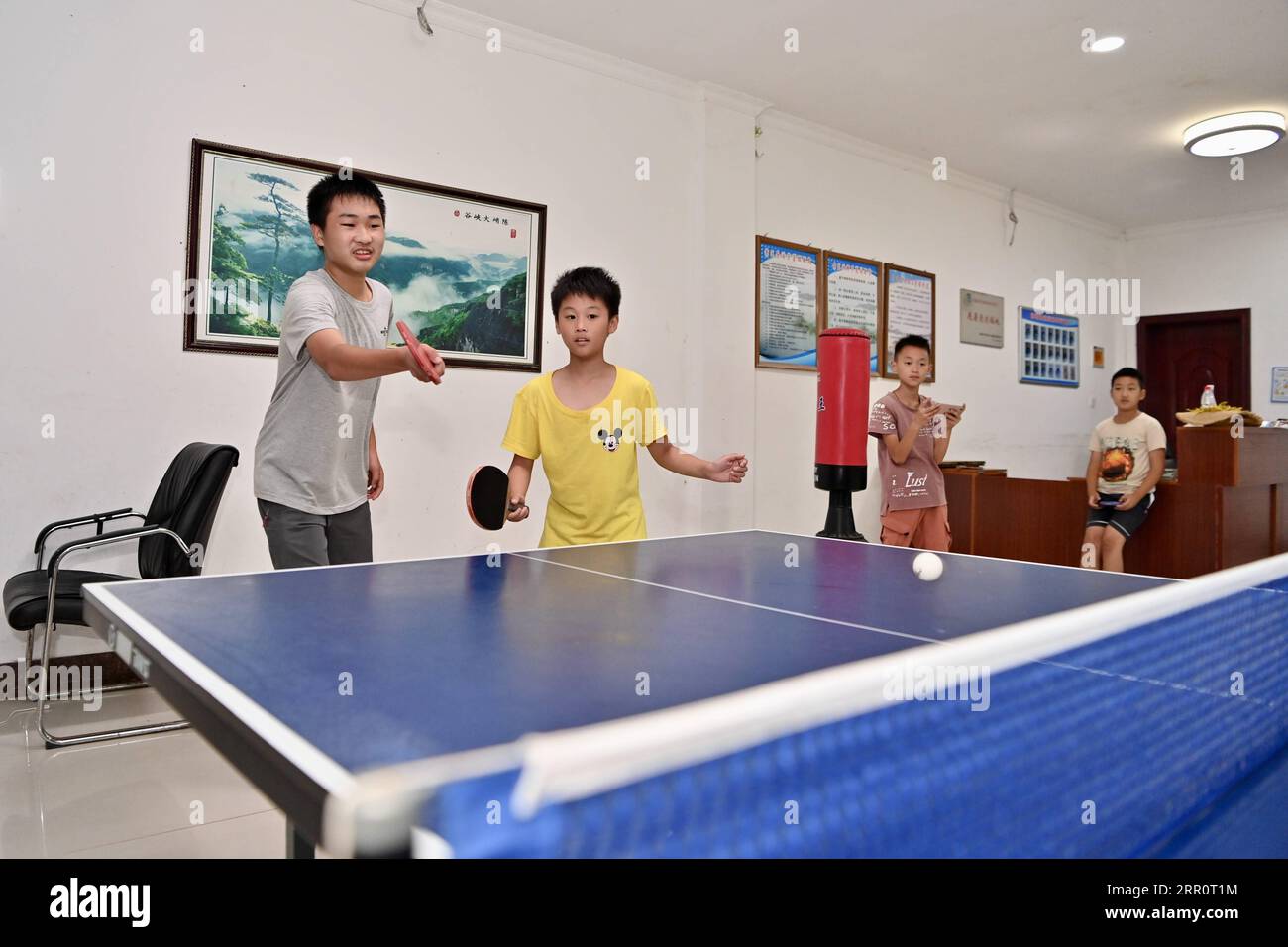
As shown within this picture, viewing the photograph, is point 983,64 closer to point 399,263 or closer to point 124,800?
point 399,263

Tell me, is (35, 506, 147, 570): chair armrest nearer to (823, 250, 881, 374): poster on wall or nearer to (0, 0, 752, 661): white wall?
(0, 0, 752, 661): white wall

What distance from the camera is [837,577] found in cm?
193

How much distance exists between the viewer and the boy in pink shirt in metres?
4.40

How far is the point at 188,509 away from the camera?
2977 millimetres

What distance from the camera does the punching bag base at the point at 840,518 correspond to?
12.3 feet

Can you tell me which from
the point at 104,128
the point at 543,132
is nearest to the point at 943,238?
the point at 543,132

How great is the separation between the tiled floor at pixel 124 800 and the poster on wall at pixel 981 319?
6.03m

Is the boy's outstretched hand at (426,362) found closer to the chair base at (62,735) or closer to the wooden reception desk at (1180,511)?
the chair base at (62,735)

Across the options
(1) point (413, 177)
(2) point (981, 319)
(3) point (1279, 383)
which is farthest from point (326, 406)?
(3) point (1279, 383)

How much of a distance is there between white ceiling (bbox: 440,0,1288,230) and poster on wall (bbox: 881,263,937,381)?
888 millimetres
